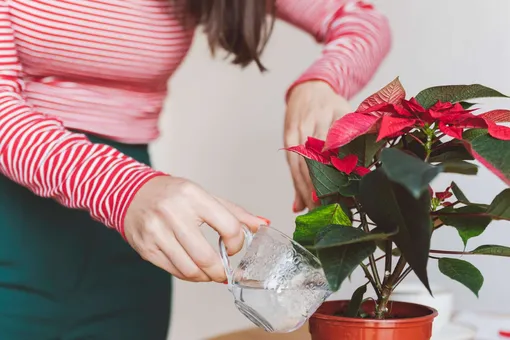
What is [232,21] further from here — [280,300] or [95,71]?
[280,300]

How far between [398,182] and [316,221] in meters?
0.13

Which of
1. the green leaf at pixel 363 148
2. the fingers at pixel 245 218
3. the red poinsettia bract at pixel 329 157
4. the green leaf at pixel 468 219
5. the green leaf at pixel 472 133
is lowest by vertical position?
the fingers at pixel 245 218

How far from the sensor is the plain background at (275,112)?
1.29 meters

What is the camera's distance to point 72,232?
3.25 feet

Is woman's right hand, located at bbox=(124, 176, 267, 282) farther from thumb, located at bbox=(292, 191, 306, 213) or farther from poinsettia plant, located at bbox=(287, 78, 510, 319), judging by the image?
thumb, located at bbox=(292, 191, 306, 213)

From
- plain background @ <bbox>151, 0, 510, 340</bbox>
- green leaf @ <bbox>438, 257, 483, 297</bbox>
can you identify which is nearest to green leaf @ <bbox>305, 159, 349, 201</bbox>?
green leaf @ <bbox>438, 257, 483, 297</bbox>

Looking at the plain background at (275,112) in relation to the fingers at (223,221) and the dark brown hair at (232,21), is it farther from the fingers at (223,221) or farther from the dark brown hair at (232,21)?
the fingers at (223,221)

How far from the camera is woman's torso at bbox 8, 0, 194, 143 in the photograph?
0.86 metres

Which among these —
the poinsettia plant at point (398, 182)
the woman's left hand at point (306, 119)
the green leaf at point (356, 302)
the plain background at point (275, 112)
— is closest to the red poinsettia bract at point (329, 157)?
the poinsettia plant at point (398, 182)

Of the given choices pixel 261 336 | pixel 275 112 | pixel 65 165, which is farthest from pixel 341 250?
pixel 275 112

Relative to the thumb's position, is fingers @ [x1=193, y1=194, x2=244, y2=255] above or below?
above

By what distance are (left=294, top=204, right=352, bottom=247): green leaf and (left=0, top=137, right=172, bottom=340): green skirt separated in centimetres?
52

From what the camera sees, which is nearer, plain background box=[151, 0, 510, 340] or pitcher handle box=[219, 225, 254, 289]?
pitcher handle box=[219, 225, 254, 289]

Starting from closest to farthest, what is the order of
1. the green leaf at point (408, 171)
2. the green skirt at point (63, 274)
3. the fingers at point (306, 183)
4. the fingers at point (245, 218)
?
1. the green leaf at point (408, 171)
2. the fingers at point (245, 218)
3. the fingers at point (306, 183)
4. the green skirt at point (63, 274)
